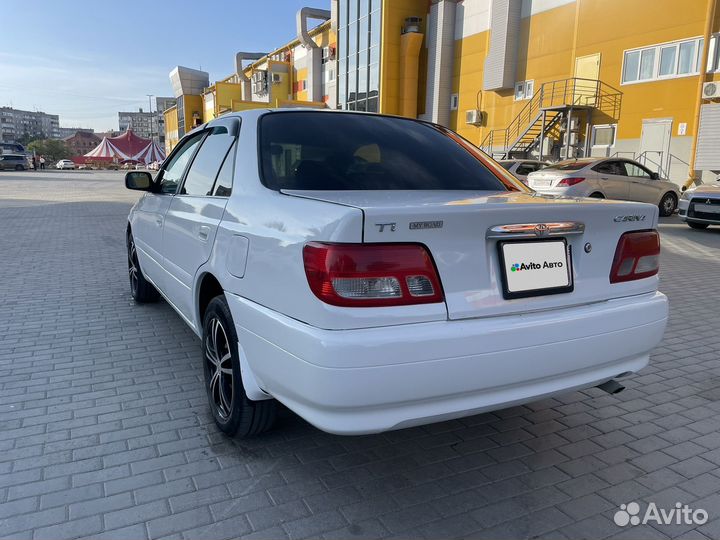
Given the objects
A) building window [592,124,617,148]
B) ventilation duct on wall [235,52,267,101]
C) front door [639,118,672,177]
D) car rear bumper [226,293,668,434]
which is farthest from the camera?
ventilation duct on wall [235,52,267,101]

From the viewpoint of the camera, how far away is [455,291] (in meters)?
2.13

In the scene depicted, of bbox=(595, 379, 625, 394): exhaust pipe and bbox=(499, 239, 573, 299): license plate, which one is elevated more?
bbox=(499, 239, 573, 299): license plate

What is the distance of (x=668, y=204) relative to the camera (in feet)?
50.5

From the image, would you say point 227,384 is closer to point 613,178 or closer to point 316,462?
point 316,462

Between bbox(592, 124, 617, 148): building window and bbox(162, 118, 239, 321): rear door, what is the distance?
19897 mm

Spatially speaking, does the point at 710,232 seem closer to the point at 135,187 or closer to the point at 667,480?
the point at 667,480

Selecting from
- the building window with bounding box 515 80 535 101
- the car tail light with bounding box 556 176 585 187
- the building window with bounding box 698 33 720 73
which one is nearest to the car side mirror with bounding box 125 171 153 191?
the car tail light with bounding box 556 176 585 187

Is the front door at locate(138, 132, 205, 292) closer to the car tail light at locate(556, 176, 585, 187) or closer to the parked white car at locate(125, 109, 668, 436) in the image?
the parked white car at locate(125, 109, 668, 436)

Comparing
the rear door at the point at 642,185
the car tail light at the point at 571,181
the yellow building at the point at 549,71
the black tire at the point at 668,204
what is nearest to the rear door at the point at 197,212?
the car tail light at the point at 571,181

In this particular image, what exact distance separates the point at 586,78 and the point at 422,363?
2190 centimetres

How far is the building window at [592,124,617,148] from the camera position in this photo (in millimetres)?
20172

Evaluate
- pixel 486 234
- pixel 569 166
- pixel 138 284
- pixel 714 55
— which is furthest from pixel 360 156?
pixel 714 55

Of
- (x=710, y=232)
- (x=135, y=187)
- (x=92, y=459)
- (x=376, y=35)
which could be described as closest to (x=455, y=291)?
(x=92, y=459)

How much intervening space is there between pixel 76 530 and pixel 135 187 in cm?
284
